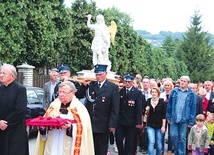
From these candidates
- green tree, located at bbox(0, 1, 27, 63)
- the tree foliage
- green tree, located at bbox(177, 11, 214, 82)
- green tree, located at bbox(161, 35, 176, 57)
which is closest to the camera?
green tree, located at bbox(0, 1, 27, 63)

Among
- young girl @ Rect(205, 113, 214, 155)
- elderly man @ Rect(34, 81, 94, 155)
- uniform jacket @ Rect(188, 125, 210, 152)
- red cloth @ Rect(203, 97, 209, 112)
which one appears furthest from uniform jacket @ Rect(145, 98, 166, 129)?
elderly man @ Rect(34, 81, 94, 155)

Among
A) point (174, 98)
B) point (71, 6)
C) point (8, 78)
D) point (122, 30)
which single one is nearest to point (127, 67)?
point (122, 30)

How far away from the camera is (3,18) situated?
61.8ft

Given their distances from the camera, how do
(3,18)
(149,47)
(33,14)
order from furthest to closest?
1. (149,47)
2. (33,14)
3. (3,18)

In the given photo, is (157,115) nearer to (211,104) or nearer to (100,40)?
(211,104)

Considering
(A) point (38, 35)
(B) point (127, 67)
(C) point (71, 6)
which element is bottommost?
(B) point (127, 67)

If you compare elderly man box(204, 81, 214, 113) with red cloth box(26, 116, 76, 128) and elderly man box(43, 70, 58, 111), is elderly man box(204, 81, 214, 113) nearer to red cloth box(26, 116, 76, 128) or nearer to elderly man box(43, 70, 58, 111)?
elderly man box(43, 70, 58, 111)

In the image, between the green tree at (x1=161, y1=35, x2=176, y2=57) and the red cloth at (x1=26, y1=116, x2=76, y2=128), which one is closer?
the red cloth at (x1=26, y1=116, x2=76, y2=128)

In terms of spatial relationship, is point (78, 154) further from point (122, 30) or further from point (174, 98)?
point (122, 30)

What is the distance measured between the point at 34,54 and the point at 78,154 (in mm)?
16743

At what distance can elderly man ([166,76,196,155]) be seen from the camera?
9398mm

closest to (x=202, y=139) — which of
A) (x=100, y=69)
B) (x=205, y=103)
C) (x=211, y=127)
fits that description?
(x=211, y=127)

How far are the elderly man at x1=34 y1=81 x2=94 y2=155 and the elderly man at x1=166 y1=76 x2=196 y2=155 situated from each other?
3747 millimetres

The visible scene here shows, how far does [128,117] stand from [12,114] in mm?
3215
